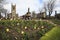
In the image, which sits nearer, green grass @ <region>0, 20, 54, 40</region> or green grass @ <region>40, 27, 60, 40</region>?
green grass @ <region>40, 27, 60, 40</region>

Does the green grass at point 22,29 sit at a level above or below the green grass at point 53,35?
below

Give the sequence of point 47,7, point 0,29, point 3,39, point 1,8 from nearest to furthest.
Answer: point 3,39 → point 0,29 → point 1,8 → point 47,7

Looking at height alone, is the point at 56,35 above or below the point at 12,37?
above

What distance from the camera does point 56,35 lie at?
17.2 ft

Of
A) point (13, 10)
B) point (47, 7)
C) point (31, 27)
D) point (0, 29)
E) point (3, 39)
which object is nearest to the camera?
point (3, 39)

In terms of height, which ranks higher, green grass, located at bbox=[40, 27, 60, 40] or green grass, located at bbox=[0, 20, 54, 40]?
green grass, located at bbox=[40, 27, 60, 40]

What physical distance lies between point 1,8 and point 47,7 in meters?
19.8

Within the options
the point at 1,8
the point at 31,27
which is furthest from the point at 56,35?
the point at 1,8

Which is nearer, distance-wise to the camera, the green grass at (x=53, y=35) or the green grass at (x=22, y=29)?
the green grass at (x=53, y=35)

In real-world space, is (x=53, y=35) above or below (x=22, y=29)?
above

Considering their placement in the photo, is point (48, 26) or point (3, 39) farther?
point (48, 26)

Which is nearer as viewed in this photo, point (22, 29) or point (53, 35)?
point (53, 35)

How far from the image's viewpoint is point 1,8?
155 feet

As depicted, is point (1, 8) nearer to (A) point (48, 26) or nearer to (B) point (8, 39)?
(A) point (48, 26)
